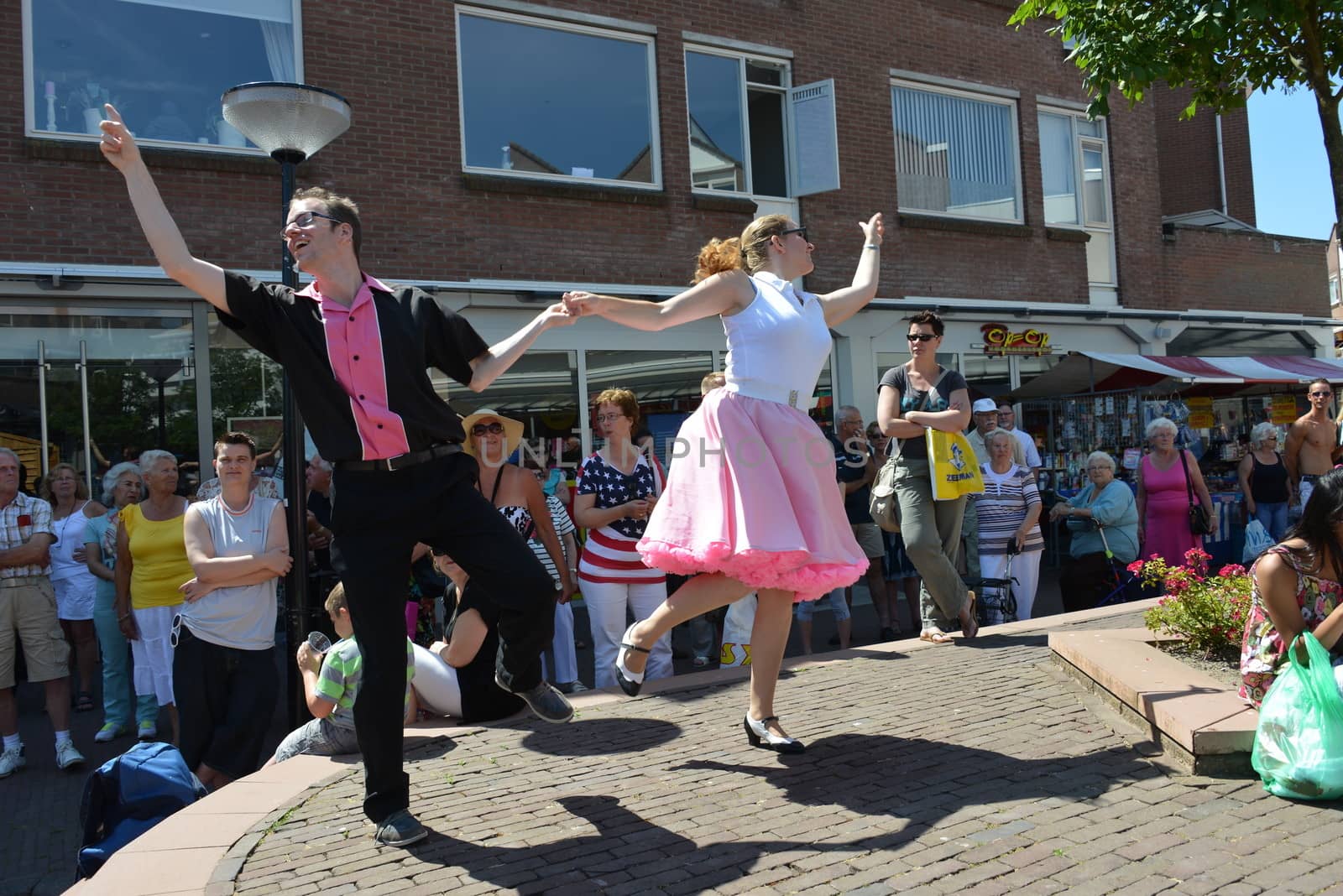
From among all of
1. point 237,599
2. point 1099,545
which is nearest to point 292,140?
point 237,599

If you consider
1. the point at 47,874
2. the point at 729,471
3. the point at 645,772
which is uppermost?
the point at 729,471

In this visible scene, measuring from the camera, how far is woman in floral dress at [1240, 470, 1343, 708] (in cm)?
446

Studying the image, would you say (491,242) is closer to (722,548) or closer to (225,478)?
(225,478)

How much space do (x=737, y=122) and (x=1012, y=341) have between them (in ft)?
17.4

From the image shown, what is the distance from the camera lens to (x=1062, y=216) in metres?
18.2

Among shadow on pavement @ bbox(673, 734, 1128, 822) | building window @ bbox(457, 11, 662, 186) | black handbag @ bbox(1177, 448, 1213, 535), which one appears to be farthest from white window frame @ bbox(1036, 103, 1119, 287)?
shadow on pavement @ bbox(673, 734, 1128, 822)

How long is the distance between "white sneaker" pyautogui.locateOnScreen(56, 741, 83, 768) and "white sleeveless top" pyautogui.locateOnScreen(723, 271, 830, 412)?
16.0ft

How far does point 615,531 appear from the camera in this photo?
288 inches

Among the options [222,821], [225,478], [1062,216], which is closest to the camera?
[222,821]

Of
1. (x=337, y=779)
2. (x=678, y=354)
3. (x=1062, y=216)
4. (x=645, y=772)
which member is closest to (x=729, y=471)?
(x=645, y=772)

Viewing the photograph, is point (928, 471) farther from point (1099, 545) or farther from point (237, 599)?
point (237, 599)

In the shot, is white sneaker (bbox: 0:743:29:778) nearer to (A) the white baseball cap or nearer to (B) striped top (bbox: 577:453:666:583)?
(B) striped top (bbox: 577:453:666:583)

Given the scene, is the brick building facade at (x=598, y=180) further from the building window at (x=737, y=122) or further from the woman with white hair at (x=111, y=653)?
the woman with white hair at (x=111, y=653)

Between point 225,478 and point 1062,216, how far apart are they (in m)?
15.0
